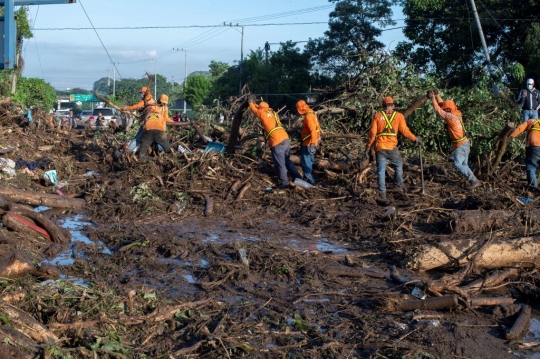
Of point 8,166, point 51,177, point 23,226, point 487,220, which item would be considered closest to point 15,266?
point 23,226

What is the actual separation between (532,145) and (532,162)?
309 mm

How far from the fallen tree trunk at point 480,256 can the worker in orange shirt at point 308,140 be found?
4.46 m

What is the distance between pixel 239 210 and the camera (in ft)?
32.6

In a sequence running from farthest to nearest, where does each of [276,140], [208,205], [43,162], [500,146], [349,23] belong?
1. [349,23]
2. [43,162]
3. [276,140]
4. [500,146]
5. [208,205]

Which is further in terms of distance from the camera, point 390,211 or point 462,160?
point 462,160

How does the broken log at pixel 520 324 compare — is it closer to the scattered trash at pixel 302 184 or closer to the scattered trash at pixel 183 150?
the scattered trash at pixel 302 184

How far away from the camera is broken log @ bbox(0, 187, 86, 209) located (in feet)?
32.1

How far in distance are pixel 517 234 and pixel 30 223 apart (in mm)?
6076

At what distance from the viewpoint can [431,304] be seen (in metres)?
5.42

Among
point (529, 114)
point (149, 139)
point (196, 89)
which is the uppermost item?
point (196, 89)

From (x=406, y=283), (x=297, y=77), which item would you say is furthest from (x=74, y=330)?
(x=297, y=77)

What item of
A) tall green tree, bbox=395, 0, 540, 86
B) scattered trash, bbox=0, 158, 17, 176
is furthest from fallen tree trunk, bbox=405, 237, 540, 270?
tall green tree, bbox=395, 0, 540, 86

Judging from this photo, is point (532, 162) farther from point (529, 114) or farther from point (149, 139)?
point (149, 139)

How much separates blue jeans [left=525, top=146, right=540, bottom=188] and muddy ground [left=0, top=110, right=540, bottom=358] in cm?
29
